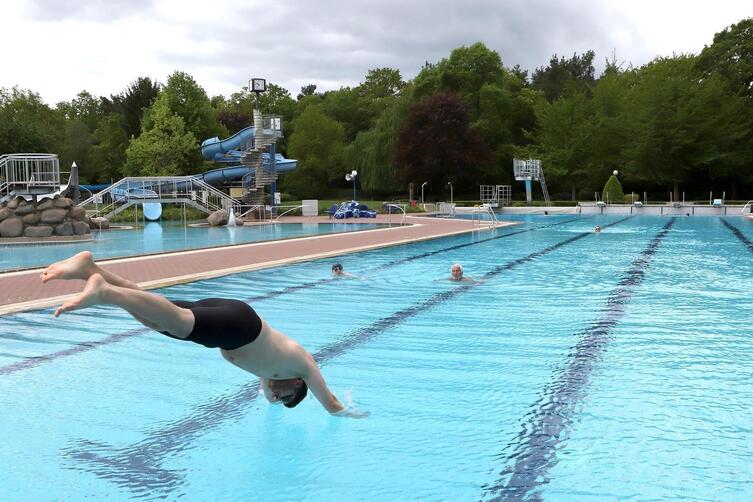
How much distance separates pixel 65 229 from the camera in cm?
1970

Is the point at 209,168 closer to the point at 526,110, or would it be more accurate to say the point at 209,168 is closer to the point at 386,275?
the point at 526,110

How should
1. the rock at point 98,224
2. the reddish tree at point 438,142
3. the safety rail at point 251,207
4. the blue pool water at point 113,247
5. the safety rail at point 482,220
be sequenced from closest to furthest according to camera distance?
the blue pool water at point 113,247, the safety rail at point 482,220, the rock at point 98,224, the safety rail at point 251,207, the reddish tree at point 438,142

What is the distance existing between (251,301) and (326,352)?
2.84 m

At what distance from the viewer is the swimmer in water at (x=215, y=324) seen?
2758 mm

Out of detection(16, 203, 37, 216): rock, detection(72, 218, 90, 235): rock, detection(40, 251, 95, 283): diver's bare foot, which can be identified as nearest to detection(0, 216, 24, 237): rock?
detection(16, 203, 37, 216): rock

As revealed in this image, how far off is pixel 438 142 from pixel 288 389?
4308 cm

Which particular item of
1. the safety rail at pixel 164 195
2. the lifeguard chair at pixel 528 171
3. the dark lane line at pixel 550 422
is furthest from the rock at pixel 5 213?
the lifeguard chair at pixel 528 171

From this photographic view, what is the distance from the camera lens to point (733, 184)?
45.1m

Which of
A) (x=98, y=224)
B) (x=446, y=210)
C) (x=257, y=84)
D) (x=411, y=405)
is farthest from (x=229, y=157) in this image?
(x=411, y=405)

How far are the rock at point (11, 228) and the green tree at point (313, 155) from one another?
33000mm

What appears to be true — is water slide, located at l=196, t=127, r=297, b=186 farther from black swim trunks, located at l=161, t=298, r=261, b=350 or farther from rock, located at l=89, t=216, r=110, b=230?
black swim trunks, located at l=161, t=298, r=261, b=350

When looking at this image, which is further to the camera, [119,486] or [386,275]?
[386,275]

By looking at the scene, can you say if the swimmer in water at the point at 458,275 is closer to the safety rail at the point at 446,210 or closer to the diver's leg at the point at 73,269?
the diver's leg at the point at 73,269

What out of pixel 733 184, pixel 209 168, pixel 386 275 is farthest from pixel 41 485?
pixel 733 184
